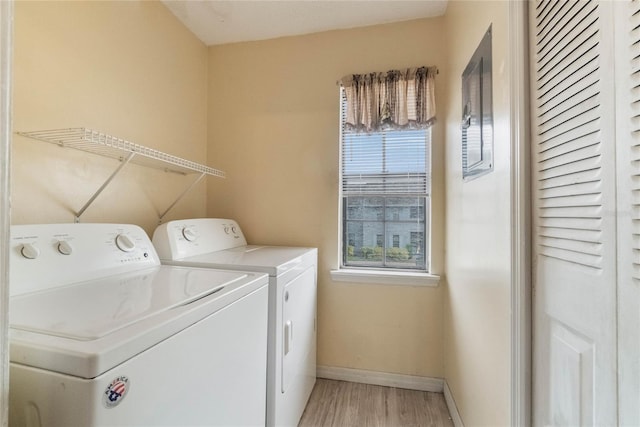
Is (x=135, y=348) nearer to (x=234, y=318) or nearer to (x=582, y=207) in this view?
(x=234, y=318)

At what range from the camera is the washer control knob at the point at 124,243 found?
50.5 inches

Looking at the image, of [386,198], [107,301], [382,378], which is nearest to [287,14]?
[386,198]

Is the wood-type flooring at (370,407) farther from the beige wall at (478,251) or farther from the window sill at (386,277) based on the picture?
the window sill at (386,277)

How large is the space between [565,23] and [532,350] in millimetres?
Answer: 985

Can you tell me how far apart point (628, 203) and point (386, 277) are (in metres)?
1.54

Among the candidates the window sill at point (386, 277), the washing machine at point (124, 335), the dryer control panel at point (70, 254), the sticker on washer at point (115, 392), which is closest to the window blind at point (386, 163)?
the window sill at point (386, 277)

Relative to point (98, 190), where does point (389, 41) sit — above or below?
above

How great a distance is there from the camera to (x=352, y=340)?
212 cm

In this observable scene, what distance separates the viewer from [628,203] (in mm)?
594

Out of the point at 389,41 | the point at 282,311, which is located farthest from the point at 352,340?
the point at 389,41

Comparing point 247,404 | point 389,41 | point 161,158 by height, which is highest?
point 389,41

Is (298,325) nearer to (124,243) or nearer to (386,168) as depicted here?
(124,243)

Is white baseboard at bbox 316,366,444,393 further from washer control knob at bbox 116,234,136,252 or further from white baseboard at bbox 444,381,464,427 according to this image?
washer control knob at bbox 116,234,136,252

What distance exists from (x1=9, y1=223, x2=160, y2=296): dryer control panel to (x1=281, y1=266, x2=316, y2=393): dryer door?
69 cm
